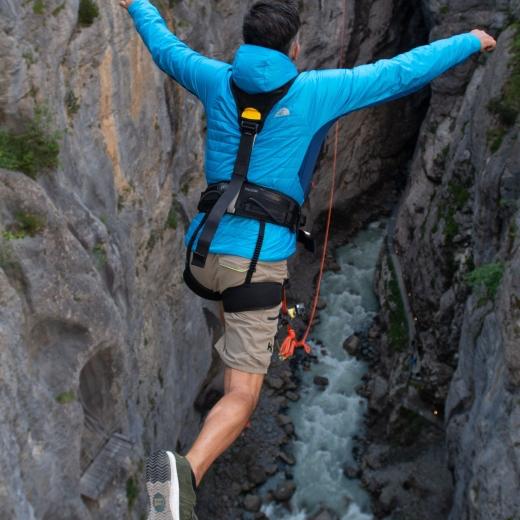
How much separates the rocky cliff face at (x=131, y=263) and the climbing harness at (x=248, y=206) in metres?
2.87

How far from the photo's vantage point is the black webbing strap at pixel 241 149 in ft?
17.0

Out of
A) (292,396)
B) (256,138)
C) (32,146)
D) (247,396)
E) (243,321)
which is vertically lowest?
(292,396)

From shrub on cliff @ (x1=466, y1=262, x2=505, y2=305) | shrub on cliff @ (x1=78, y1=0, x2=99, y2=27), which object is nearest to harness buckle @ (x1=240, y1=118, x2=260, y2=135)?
shrub on cliff @ (x1=78, y1=0, x2=99, y2=27)

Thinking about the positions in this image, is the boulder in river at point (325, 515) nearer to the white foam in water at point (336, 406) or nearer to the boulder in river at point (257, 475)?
the white foam in water at point (336, 406)

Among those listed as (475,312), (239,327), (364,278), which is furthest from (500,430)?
(364,278)

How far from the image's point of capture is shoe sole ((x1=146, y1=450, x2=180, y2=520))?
4.48 m

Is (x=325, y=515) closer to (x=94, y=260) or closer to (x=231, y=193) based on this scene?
(x=94, y=260)

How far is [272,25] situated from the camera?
16.1ft

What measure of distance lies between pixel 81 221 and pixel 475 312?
876 centimetres

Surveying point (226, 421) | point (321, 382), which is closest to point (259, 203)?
point (226, 421)

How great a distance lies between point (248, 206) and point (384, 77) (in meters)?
1.62

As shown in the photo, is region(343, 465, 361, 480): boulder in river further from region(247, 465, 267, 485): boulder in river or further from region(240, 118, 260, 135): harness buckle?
region(240, 118, 260, 135): harness buckle

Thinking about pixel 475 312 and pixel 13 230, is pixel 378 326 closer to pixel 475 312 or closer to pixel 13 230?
pixel 475 312

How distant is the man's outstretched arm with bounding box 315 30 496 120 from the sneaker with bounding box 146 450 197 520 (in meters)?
3.21
